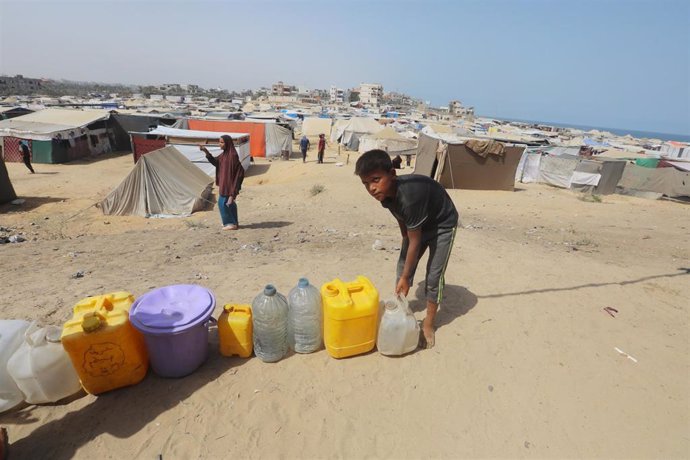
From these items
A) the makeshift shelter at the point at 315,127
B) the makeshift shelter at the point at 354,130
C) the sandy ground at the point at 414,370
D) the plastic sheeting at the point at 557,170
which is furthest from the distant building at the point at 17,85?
the plastic sheeting at the point at 557,170

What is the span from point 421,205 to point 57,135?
74.5 ft

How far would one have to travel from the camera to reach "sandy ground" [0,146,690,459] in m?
2.33

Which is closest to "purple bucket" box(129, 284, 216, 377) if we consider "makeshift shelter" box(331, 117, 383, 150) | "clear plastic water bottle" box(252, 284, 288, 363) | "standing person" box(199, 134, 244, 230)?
"clear plastic water bottle" box(252, 284, 288, 363)

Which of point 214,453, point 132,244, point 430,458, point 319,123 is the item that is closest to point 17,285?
point 132,244

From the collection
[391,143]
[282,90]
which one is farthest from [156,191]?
[282,90]

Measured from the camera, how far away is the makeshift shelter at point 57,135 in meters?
17.9

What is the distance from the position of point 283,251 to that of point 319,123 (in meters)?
→ 31.1

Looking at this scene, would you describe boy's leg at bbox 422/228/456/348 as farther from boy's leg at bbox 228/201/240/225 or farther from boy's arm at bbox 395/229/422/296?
boy's leg at bbox 228/201/240/225

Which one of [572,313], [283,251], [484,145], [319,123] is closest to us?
[572,313]

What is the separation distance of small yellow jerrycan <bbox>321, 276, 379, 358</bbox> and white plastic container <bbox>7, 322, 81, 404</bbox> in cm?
192

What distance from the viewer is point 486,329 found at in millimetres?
3441

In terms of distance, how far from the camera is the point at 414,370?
289 cm

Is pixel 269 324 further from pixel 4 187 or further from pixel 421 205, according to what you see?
pixel 4 187

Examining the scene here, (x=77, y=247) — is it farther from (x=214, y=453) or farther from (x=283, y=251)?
(x=214, y=453)
